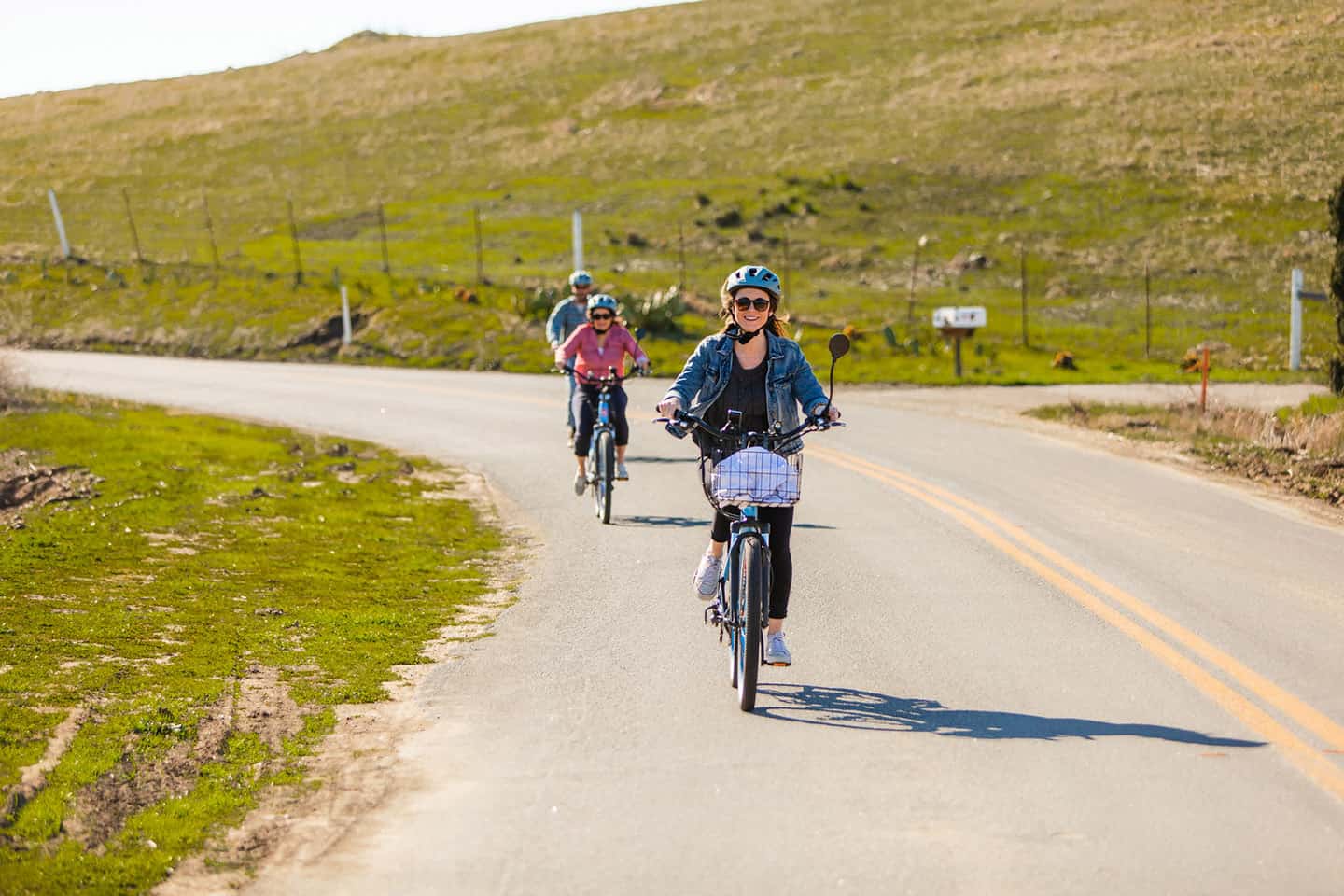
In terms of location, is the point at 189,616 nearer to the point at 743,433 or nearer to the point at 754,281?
the point at 743,433

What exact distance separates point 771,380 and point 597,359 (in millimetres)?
7171

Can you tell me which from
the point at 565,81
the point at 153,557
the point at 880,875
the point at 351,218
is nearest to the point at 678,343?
the point at 153,557

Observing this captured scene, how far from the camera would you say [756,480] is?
7188mm

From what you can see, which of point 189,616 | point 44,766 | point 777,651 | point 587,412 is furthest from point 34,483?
point 777,651

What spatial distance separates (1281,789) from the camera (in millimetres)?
5836

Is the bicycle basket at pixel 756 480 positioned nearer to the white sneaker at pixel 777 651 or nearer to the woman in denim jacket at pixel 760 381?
the woman in denim jacket at pixel 760 381

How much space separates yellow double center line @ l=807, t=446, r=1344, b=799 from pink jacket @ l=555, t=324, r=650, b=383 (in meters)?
3.29

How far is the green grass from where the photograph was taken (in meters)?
5.84

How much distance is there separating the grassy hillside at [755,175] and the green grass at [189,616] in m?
16.2

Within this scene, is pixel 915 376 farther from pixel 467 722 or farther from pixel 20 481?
pixel 467 722

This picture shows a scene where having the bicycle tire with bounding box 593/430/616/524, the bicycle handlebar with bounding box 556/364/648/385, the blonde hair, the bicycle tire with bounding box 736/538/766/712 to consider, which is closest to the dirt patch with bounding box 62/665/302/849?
the bicycle tire with bounding box 736/538/766/712

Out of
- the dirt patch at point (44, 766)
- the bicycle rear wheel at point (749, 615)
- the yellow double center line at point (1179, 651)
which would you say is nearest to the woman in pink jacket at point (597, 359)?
the yellow double center line at point (1179, 651)

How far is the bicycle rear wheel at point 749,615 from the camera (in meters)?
7.13

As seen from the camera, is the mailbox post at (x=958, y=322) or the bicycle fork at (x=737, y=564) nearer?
the bicycle fork at (x=737, y=564)
